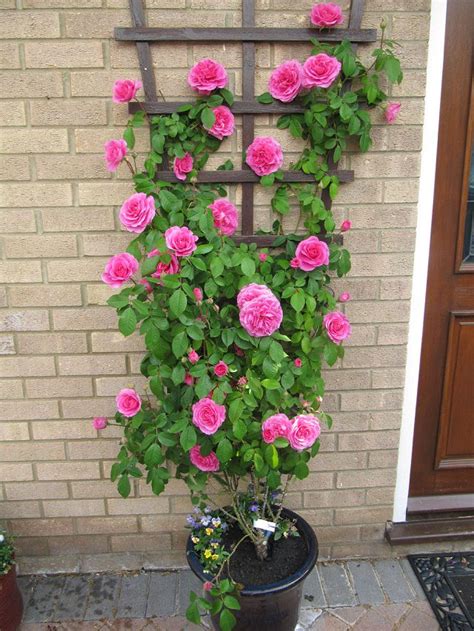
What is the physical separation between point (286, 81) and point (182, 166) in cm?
45

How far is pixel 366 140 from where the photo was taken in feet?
6.51

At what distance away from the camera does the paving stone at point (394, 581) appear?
2.29 m

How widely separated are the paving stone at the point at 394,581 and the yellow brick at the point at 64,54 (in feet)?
7.58

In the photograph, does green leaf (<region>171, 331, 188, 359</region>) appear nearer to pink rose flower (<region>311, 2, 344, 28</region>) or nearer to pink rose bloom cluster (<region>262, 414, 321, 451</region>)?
pink rose bloom cluster (<region>262, 414, 321, 451</region>)

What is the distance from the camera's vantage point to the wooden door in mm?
2146

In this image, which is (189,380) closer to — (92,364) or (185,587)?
(92,364)

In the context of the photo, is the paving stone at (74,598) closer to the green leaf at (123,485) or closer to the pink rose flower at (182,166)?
the green leaf at (123,485)

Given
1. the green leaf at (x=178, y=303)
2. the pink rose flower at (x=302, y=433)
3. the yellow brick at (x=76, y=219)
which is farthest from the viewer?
the yellow brick at (x=76, y=219)

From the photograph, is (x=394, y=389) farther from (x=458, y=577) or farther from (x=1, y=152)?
(x=1, y=152)

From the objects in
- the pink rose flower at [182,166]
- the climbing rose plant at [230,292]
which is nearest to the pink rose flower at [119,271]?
the climbing rose plant at [230,292]

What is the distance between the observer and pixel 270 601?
1.93 meters

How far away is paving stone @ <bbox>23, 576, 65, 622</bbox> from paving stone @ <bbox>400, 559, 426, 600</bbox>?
1461 mm

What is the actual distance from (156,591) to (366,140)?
1.96m

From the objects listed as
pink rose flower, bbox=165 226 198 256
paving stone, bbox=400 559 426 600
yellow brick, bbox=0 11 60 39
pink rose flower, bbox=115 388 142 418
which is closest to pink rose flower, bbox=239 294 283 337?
pink rose flower, bbox=165 226 198 256
